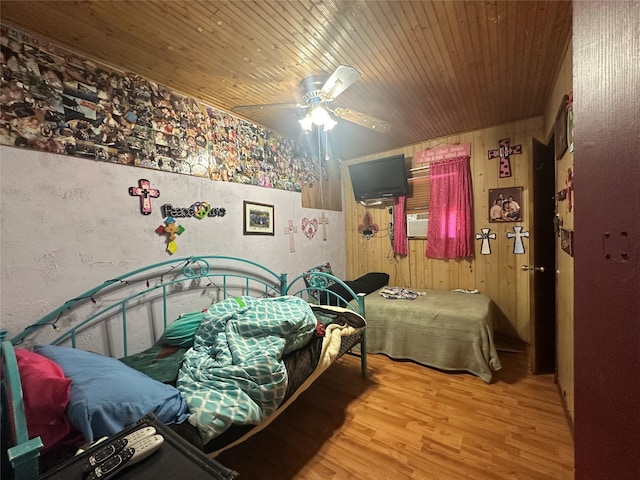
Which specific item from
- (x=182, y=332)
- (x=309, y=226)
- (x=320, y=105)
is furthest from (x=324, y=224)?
(x=182, y=332)

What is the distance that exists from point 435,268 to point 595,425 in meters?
3.16

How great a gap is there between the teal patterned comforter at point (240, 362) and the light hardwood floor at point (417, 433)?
58cm

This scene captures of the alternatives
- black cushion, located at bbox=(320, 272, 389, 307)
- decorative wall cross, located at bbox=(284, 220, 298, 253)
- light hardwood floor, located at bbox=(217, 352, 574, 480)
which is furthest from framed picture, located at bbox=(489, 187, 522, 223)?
decorative wall cross, located at bbox=(284, 220, 298, 253)

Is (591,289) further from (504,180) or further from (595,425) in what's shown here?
(504,180)

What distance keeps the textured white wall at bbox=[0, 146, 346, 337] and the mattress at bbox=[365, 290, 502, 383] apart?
1.79 m

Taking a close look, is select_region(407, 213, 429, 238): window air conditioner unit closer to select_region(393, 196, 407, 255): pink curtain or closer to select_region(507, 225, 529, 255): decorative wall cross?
select_region(393, 196, 407, 255): pink curtain

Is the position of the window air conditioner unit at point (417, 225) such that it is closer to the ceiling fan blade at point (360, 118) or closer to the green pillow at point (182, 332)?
the ceiling fan blade at point (360, 118)

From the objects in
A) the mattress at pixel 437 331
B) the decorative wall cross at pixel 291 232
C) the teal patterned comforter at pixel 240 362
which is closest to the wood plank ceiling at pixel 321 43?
the decorative wall cross at pixel 291 232

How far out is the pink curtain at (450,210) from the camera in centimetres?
318

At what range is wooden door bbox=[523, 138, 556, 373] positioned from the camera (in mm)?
2121

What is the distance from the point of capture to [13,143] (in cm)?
138

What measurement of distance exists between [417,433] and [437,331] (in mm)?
967

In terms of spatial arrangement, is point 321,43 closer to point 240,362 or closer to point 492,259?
point 240,362

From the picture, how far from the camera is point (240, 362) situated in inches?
53.1
